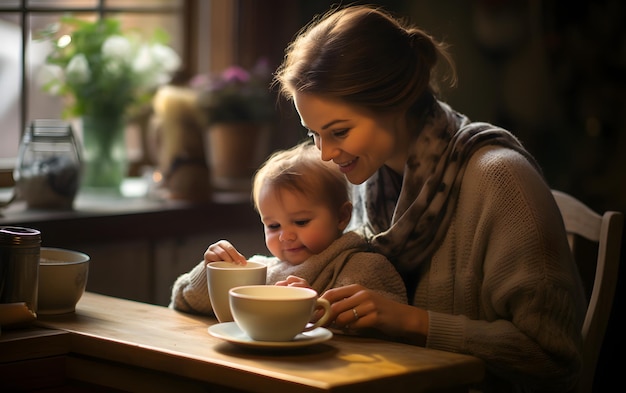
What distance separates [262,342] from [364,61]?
579mm

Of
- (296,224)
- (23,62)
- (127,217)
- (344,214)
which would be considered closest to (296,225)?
(296,224)

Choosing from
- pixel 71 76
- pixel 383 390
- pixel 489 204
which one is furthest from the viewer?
pixel 71 76

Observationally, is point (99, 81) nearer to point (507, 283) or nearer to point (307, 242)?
point (307, 242)

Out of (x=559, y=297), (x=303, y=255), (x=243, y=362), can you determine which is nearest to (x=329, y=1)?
(x=303, y=255)

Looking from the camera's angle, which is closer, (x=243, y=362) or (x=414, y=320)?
(x=243, y=362)

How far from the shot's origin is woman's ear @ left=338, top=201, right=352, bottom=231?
180 centimetres

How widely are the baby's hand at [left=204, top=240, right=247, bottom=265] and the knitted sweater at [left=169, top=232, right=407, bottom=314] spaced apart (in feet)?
0.17

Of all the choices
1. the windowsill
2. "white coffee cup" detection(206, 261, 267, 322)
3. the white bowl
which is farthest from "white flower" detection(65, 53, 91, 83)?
"white coffee cup" detection(206, 261, 267, 322)

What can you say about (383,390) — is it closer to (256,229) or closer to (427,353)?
(427,353)

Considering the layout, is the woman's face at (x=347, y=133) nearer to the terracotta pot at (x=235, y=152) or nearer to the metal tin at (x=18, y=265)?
the metal tin at (x=18, y=265)

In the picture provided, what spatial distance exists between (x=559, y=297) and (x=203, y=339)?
1.90ft

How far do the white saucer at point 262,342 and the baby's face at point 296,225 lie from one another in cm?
27

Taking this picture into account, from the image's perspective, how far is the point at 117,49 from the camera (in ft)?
8.93

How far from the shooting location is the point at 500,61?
3172 mm
